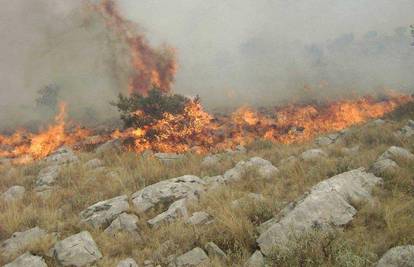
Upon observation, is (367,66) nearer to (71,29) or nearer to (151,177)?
(71,29)

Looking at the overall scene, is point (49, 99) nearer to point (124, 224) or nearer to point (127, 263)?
point (124, 224)

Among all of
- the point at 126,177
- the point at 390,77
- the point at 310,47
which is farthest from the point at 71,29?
the point at 126,177

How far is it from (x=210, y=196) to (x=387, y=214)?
3.60 m

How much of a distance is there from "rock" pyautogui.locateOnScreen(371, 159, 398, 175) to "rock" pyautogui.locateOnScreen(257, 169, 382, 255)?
0.88 meters

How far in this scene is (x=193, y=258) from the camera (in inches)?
250

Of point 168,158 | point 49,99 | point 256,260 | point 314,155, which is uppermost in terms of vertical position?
point 49,99

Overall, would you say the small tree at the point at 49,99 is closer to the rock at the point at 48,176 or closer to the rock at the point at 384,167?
the rock at the point at 48,176

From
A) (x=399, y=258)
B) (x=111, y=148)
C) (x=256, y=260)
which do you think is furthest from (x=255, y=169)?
(x=111, y=148)

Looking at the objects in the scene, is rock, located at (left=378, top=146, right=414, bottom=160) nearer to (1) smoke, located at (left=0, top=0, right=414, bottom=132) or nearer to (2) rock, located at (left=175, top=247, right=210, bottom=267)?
(2) rock, located at (left=175, top=247, right=210, bottom=267)

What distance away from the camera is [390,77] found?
3306cm

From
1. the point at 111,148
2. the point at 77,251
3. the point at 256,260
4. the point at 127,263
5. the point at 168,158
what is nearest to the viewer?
the point at 256,260

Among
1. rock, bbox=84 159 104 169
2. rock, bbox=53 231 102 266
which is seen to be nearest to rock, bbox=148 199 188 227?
rock, bbox=53 231 102 266

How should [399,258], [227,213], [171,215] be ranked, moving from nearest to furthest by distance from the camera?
[399,258] < [227,213] < [171,215]

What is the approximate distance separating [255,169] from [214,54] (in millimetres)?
40769
